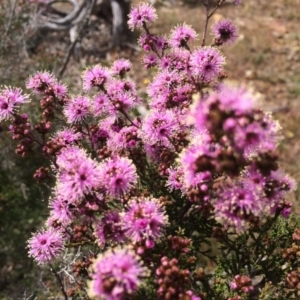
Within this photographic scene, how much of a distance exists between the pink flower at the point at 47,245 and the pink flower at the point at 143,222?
0.67m

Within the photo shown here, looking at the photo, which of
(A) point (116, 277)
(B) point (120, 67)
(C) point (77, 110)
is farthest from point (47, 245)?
(B) point (120, 67)

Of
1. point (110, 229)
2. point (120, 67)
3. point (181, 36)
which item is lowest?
point (110, 229)

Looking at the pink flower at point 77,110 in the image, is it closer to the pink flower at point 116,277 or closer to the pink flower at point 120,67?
the pink flower at point 120,67

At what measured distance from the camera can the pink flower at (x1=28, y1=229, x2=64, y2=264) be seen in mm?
2602

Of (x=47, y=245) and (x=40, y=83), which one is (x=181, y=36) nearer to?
(x=40, y=83)

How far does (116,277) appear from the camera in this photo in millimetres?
1691

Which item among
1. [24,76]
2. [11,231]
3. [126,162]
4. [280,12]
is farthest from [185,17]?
[126,162]

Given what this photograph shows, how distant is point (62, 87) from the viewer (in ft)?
10.0

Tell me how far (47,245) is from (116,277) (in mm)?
1018

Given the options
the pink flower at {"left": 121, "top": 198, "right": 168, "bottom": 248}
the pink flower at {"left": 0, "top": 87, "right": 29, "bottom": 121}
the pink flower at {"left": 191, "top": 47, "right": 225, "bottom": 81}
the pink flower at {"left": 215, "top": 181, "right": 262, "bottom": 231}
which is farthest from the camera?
the pink flower at {"left": 191, "top": 47, "right": 225, "bottom": 81}

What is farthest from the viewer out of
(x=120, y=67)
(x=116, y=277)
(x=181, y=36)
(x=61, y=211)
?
(x=120, y=67)

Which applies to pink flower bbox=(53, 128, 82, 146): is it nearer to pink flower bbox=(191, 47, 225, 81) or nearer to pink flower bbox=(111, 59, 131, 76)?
pink flower bbox=(111, 59, 131, 76)

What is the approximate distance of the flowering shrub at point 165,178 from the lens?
1779mm

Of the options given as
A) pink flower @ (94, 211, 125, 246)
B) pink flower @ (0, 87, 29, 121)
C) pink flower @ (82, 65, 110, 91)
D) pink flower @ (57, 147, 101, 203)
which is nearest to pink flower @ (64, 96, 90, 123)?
pink flower @ (82, 65, 110, 91)
